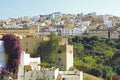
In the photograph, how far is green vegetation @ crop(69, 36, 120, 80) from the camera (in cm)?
3628

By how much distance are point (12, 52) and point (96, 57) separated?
29.8 m

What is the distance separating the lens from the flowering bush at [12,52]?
58.9 ft

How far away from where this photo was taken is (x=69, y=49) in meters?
32.9

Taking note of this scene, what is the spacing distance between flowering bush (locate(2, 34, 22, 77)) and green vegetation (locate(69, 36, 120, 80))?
17442 millimetres

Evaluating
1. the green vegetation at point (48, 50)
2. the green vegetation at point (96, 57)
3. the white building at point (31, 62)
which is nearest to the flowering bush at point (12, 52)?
the white building at point (31, 62)

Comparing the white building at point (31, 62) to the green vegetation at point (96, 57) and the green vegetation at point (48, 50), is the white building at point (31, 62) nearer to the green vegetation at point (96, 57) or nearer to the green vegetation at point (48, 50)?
the green vegetation at point (48, 50)

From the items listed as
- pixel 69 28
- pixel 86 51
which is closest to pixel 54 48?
pixel 86 51

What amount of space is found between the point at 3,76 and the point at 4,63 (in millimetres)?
676

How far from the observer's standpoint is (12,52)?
18.1m

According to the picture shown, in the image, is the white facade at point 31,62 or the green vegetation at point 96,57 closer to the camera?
the white facade at point 31,62

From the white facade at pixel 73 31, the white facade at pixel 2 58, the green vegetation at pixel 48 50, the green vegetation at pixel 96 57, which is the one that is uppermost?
the white facade at pixel 2 58

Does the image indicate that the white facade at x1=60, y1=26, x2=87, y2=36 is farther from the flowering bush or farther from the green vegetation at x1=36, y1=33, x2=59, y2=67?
the flowering bush

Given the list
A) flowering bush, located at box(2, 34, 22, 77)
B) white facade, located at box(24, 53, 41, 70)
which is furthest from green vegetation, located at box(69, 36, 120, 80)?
flowering bush, located at box(2, 34, 22, 77)

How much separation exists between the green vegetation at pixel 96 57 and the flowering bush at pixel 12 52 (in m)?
17.4
